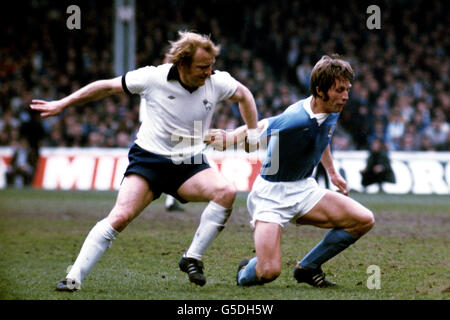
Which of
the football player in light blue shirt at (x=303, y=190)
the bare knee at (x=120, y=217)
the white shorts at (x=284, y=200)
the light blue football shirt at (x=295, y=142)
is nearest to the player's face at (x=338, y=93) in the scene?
the football player in light blue shirt at (x=303, y=190)

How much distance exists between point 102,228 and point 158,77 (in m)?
1.23

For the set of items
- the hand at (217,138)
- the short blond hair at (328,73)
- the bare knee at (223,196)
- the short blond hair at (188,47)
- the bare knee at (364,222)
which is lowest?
the bare knee at (364,222)

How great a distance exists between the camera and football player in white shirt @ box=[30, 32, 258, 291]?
598cm

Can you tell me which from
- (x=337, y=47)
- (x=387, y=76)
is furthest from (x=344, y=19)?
(x=387, y=76)

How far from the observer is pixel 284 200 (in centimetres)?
626

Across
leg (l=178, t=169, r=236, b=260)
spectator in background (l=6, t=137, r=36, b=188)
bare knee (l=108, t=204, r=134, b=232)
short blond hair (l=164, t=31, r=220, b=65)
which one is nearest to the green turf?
leg (l=178, t=169, r=236, b=260)

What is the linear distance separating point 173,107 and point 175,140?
0.88 feet

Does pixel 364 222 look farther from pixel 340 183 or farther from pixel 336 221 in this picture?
pixel 340 183

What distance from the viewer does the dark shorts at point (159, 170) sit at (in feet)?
20.3

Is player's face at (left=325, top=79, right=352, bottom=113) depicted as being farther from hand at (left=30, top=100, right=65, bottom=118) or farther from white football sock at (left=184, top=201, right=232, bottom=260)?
hand at (left=30, top=100, right=65, bottom=118)

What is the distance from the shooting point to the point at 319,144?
6281 millimetres

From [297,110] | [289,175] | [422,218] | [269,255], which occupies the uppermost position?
[297,110]

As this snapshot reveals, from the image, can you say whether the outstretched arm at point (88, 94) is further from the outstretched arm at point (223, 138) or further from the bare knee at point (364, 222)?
the bare knee at point (364, 222)

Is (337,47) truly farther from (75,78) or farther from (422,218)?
(422,218)
